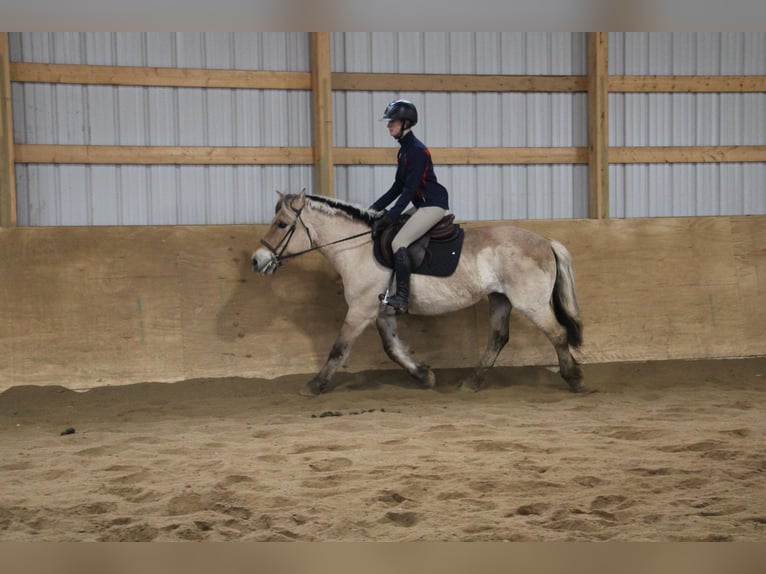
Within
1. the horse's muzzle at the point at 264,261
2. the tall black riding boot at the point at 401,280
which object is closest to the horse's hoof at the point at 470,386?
the tall black riding boot at the point at 401,280

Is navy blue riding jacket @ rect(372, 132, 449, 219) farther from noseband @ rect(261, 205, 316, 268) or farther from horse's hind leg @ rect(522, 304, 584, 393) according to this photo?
horse's hind leg @ rect(522, 304, 584, 393)

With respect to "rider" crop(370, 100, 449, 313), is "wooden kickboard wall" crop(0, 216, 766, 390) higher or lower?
lower

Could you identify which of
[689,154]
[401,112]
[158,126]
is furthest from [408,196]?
[689,154]

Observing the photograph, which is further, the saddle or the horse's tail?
the horse's tail

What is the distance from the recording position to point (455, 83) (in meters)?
9.05

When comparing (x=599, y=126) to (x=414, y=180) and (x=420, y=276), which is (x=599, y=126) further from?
(x=420, y=276)

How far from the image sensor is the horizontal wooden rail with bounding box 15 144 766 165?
8.21 metres

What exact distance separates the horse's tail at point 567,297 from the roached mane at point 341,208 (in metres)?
1.74

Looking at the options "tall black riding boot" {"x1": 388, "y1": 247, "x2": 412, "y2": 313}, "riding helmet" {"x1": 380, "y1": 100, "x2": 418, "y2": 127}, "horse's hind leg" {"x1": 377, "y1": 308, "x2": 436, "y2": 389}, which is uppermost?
"riding helmet" {"x1": 380, "y1": 100, "x2": 418, "y2": 127}

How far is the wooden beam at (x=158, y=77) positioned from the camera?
805cm

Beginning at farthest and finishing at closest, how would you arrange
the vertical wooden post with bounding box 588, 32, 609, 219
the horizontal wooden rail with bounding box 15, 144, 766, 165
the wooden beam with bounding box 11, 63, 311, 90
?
1. the vertical wooden post with bounding box 588, 32, 609, 219
2. the horizontal wooden rail with bounding box 15, 144, 766, 165
3. the wooden beam with bounding box 11, 63, 311, 90

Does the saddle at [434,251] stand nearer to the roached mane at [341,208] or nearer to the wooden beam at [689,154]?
the roached mane at [341,208]

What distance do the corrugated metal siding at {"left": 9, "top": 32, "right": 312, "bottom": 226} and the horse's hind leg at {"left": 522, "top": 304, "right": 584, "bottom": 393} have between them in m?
2.98

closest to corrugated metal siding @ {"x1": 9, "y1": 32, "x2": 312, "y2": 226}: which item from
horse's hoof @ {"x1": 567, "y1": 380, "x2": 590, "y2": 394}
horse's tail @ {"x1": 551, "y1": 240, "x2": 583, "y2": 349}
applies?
horse's tail @ {"x1": 551, "y1": 240, "x2": 583, "y2": 349}
